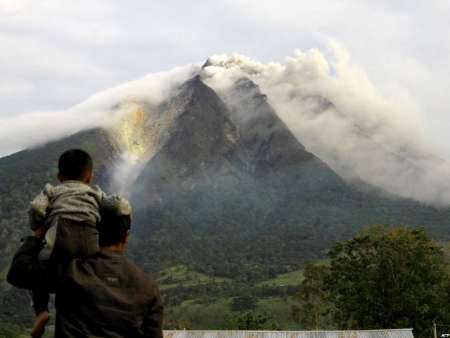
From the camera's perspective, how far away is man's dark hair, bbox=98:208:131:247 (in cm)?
405

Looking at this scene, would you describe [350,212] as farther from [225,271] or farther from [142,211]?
[142,211]

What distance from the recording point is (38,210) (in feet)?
13.1

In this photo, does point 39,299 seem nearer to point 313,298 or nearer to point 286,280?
point 313,298

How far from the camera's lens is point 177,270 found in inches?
6348

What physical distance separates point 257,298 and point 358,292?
263 ft

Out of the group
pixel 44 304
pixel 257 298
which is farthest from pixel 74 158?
pixel 257 298

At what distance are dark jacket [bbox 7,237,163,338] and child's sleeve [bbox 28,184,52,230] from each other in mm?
132

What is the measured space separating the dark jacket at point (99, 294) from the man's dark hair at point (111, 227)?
161 mm

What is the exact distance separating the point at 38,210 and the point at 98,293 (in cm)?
63

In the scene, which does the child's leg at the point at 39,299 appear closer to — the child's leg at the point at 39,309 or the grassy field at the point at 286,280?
the child's leg at the point at 39,309

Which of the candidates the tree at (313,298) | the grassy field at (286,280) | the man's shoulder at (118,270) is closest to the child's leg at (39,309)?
the man's shoulder at (118,270)

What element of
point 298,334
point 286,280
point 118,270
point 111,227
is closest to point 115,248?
point 111,227

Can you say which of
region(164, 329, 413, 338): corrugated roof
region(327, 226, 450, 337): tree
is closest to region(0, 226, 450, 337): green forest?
region(327, 226, 450, 337): tree

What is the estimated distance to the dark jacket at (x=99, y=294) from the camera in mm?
3699
